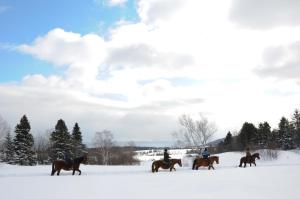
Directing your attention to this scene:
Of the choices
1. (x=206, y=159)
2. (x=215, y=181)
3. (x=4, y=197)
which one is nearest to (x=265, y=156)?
(x=206, y=159)

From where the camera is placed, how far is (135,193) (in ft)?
52.3

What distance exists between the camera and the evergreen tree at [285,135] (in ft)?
266

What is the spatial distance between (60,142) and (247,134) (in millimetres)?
49921

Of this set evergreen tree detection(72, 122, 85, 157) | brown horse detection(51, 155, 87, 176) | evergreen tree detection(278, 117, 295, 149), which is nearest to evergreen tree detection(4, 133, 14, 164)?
evergreen tree detection(72, 122, 85, 157)

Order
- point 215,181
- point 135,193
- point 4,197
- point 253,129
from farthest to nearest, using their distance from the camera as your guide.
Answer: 1. point 253,129
2. point 215,181
3. point 135,193
4. point 4,197

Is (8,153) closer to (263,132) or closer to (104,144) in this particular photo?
(104,144)

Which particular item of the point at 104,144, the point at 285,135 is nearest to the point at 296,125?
the point at 285,135

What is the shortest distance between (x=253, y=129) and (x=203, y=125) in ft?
104

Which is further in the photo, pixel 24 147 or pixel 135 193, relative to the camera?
pixel 24 147

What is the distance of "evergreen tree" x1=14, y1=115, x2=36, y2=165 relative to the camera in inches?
2151

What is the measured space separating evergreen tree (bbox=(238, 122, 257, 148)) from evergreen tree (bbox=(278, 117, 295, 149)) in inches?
242

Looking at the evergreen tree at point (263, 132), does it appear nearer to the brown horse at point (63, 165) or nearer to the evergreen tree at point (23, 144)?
the evergreen tree at point (23, 144)

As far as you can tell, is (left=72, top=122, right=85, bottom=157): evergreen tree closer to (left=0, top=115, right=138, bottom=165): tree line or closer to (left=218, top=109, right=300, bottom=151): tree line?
(left=0, top=115, right=138, bottom=165): tree line

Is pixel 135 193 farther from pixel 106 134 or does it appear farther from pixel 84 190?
pixel 106 134
